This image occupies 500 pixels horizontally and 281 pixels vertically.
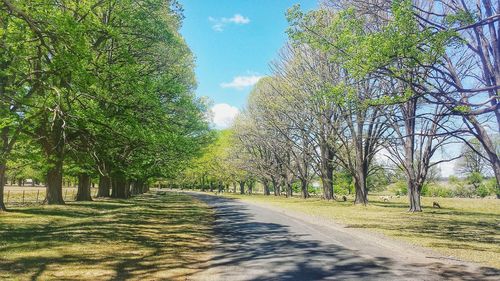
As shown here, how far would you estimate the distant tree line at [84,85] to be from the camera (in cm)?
1230

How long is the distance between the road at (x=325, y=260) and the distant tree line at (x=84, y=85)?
7.18 meters

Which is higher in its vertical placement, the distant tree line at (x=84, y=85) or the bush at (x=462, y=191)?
the distant tree line at (x=84, y=85)

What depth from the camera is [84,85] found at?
15391 mm

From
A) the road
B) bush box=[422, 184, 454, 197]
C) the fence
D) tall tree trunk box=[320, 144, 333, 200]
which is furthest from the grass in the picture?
bush box=[422, 184, 454, 197]

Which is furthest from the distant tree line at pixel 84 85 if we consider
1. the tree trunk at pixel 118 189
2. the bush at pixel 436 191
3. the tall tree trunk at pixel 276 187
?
the bush at pixel 436 191

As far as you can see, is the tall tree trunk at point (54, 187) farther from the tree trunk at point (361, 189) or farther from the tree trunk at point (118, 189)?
the tree trunk at point (361, 189)

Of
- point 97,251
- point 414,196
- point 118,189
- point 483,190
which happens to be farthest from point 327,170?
point 483,190

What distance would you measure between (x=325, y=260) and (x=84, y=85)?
38.9ft

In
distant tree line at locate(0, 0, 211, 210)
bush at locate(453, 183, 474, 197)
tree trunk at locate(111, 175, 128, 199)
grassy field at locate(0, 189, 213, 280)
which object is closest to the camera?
grassy field at locate(0, 189, 213, 280)

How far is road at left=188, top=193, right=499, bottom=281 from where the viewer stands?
727cm

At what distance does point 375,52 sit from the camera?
12.9 meters

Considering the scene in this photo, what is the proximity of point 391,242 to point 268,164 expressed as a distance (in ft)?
151

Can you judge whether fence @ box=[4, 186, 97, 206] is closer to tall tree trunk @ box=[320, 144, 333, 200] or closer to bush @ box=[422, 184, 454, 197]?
tall tree trunk @ box=[320, 144, 333, 200]

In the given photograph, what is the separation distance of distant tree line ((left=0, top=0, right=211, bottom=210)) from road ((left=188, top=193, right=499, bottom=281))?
23.6 ft
